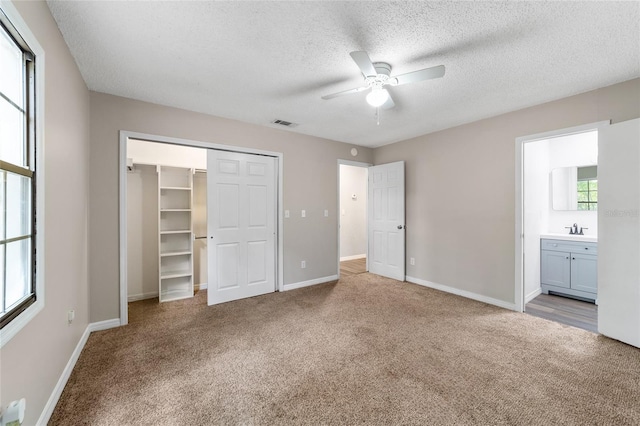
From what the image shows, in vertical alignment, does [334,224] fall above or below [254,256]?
above

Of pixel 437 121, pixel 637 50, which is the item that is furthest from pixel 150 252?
pixel 637 50

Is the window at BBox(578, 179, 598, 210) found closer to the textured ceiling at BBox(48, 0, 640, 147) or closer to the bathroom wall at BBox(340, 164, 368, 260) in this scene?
the textured ceiling at BBox(48, 0, 640, 147)

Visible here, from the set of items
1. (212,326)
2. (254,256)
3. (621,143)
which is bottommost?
(212,326)

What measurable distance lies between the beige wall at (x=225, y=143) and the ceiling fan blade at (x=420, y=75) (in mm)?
2365

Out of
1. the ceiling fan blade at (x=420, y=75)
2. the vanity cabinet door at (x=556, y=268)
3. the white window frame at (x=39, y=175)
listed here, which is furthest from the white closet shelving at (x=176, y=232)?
the vanity cabinet door at (x=556, y=268)

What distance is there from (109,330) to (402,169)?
4.53 meters

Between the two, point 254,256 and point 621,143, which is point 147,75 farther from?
point 621,143

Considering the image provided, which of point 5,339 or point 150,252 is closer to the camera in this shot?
point 5,339

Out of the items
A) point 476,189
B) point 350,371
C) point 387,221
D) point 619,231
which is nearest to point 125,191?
point 350,371

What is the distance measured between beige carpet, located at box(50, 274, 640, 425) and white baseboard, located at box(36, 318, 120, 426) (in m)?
0.05

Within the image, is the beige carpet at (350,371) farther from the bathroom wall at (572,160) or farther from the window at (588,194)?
the window at (588,194)

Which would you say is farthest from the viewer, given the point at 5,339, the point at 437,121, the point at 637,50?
the point at 437,121

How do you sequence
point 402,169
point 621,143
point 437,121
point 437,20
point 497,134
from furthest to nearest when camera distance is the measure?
point 402,169 < point 437,121 < point 497,134 < point 621,143 < point 437,20

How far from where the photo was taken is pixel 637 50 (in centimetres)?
211
